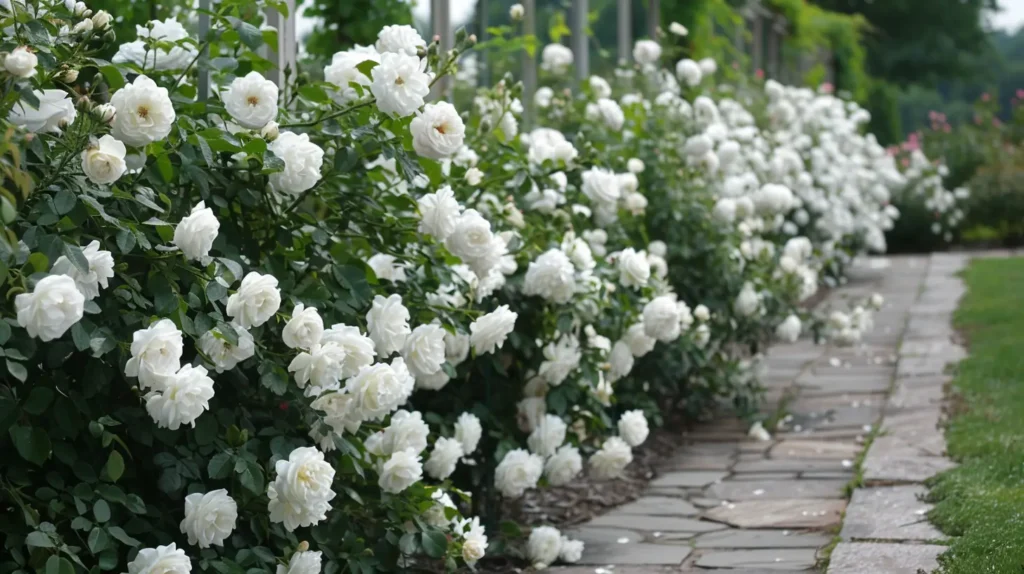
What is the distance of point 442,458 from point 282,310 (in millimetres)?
707

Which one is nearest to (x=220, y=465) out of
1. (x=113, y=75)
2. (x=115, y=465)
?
(x=115, y=465)

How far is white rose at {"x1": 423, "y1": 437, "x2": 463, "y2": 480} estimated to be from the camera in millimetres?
3209

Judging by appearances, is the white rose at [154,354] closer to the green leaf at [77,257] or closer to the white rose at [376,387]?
the green leaf at [77,257]

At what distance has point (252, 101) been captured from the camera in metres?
2.64

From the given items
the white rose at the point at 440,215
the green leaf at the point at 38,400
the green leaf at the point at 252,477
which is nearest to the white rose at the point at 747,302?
the white rose at the point at 440,215

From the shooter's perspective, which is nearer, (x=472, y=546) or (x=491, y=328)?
(x=472, y=546)

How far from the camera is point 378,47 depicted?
3084 mm

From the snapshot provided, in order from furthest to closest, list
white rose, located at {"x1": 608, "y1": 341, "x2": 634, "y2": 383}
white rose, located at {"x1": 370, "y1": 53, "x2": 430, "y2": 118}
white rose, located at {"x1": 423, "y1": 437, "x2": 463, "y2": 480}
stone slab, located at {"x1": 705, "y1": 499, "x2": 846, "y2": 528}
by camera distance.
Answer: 1. white rose, located at {"x1": 608, "y1": 341, "x2": 634, "y2": 383}
2. stone slab, located at {"x1": 705, "y1": 499, "x2": 846, "y2": 528}
3. white rose, located at {"x1": 423, "y1": 437, "x2": 463, "y2": 480}
4. white rose, located at {"x1": 370, "y1": 53, "x2": 430, "y2": 118}

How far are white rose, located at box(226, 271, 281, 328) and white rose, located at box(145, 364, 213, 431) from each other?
14 cm

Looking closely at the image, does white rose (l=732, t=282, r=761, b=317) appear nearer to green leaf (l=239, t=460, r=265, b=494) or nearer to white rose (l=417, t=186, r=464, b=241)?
white rose (l=417, t=186, r=464, b=241)

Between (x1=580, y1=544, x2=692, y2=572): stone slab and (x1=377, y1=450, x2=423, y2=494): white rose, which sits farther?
(x1=580, y1=544, x2=692, y2=572): stone slab

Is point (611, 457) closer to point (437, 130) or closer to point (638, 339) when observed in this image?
point (638, 339)

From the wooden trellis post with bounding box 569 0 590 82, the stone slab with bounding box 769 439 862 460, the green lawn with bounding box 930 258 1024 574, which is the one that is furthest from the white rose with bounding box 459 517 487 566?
the wooden trellis post with bounding box 569 0 590 82

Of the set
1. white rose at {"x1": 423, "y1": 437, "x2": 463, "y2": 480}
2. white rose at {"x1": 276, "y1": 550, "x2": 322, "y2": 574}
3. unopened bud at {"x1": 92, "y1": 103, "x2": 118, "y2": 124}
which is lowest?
white rose at {"x1": 423, "y1": 437, "x2": 463, "y2": 480}
